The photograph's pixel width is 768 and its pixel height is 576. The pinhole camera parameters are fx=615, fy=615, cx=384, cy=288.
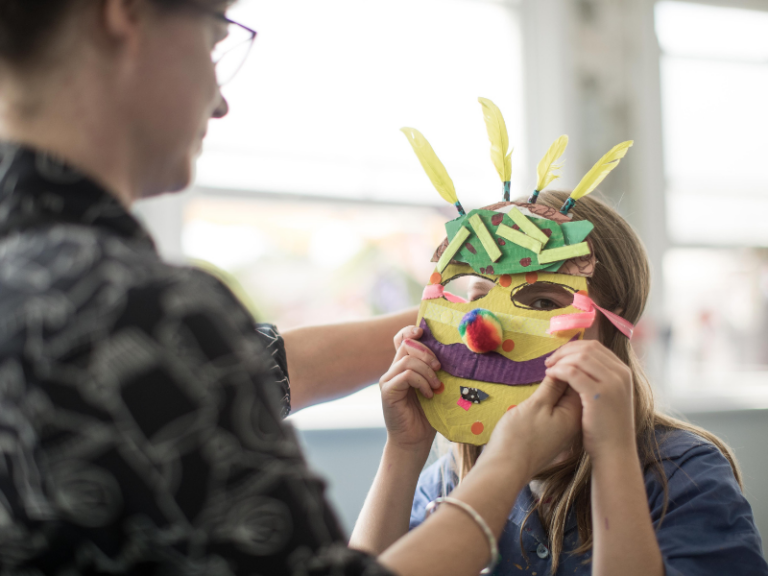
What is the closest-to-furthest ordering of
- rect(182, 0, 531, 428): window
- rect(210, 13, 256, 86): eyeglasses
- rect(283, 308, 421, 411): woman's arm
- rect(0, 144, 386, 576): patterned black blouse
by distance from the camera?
rect(0, 144, 386, 576): patterned black blouse < rect(210, 13, 256, 86): eyeglasses < rect(283, 308, 421, 411): woman's arm < rect(182, 0, 531, 428): window

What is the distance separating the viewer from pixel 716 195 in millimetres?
2451

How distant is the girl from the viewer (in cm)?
67

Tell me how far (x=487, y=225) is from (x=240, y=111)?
1.30m

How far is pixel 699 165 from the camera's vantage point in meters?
2.43

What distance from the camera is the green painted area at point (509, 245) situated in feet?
2.55

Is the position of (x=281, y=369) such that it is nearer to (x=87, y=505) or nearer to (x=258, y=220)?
(x=87, y=505)

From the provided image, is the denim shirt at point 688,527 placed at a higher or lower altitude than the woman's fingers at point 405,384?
lower

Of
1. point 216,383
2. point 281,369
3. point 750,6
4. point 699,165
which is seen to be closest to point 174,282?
point 216,383

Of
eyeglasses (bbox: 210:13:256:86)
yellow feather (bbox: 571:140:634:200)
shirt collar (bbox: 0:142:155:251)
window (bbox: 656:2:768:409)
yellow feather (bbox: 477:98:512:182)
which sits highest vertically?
eyeglasses (bbox: 210:13:256:86)

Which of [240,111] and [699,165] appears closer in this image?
[240,111]

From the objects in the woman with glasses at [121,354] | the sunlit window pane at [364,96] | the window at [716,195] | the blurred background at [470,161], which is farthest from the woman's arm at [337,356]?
the window at [716,195]

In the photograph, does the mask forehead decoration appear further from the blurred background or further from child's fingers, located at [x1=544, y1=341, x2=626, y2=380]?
the blurred background

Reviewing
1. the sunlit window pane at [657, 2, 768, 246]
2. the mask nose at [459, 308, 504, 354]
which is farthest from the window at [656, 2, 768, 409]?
the mask nose at [459, 308, 504, 354]

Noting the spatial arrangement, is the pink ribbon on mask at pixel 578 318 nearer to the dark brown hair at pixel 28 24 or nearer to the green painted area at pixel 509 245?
the green painted area at pixel 509 245
